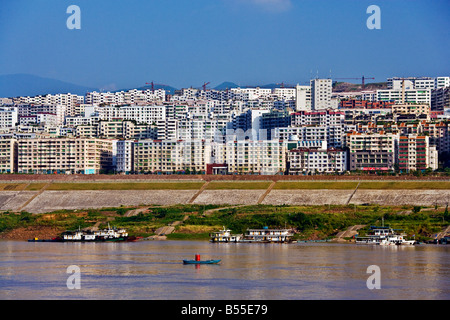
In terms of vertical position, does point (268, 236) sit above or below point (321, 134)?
below

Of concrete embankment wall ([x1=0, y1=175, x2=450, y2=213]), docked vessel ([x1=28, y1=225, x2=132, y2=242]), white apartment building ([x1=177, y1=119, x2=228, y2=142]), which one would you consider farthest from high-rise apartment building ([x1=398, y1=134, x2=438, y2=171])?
docked vessel ([x1=28, y1=225, x2=132, y2=242])

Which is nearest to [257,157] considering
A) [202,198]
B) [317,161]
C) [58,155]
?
[317,161]

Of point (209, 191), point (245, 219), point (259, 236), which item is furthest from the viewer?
point (209, 191)

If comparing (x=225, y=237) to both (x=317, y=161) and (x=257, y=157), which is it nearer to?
(x=317, y=161)

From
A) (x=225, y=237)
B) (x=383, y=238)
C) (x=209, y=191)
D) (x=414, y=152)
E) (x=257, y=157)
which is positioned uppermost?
(x=414, y=152)

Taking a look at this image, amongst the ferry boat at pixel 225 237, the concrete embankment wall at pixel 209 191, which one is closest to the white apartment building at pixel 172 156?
the concrete embankment wall at pixel 209 191

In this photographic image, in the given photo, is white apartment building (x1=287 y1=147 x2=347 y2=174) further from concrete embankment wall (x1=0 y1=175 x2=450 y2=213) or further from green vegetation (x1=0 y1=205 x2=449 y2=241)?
green vegetation (x1=0 y1=205 x2=449 y2=241)
